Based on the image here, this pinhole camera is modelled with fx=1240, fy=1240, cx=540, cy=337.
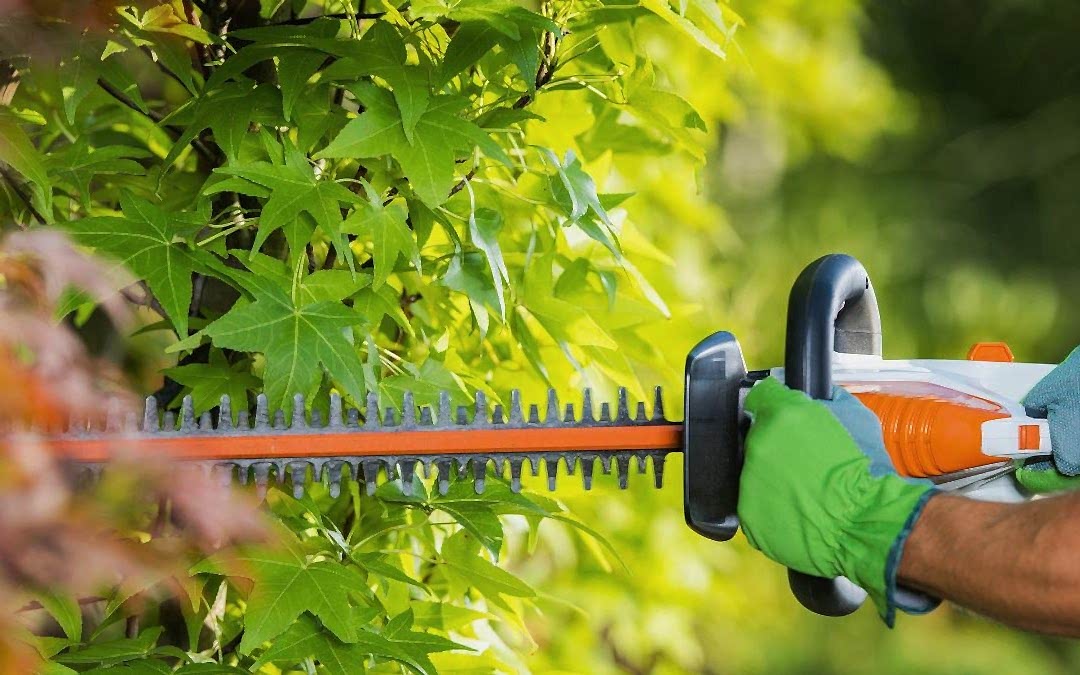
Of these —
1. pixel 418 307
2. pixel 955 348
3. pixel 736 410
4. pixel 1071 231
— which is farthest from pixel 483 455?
pixel 1071 231

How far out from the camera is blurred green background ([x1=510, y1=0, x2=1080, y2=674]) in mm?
1703

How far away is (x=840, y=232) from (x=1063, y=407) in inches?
91.2

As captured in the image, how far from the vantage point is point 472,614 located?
1.15 m

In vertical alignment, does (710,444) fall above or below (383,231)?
below

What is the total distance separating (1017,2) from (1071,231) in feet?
2.17

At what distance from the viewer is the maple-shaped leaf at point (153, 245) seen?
893mm

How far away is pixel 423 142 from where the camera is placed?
907mm

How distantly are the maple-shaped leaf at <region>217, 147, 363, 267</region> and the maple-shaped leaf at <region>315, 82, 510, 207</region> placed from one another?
36mm

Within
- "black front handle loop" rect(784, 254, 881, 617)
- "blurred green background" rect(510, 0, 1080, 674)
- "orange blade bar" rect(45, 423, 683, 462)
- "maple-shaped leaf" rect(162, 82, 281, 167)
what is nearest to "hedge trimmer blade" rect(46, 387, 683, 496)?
"orange blade bar" rect(45, 423, 683, 462)

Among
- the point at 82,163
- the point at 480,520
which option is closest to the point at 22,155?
the point at 82,163

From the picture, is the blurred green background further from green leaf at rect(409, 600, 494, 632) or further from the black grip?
the black grip

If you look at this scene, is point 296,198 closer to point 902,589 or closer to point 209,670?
point 209,670

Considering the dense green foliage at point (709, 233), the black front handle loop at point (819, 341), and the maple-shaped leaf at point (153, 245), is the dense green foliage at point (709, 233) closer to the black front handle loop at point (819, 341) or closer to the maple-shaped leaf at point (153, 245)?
the maple-shaped leaf at point (153, 245)

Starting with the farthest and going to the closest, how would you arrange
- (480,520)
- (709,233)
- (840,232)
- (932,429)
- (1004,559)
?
(840,232) < (709,233) < (480,520) < (932,429) < (1004,559)
